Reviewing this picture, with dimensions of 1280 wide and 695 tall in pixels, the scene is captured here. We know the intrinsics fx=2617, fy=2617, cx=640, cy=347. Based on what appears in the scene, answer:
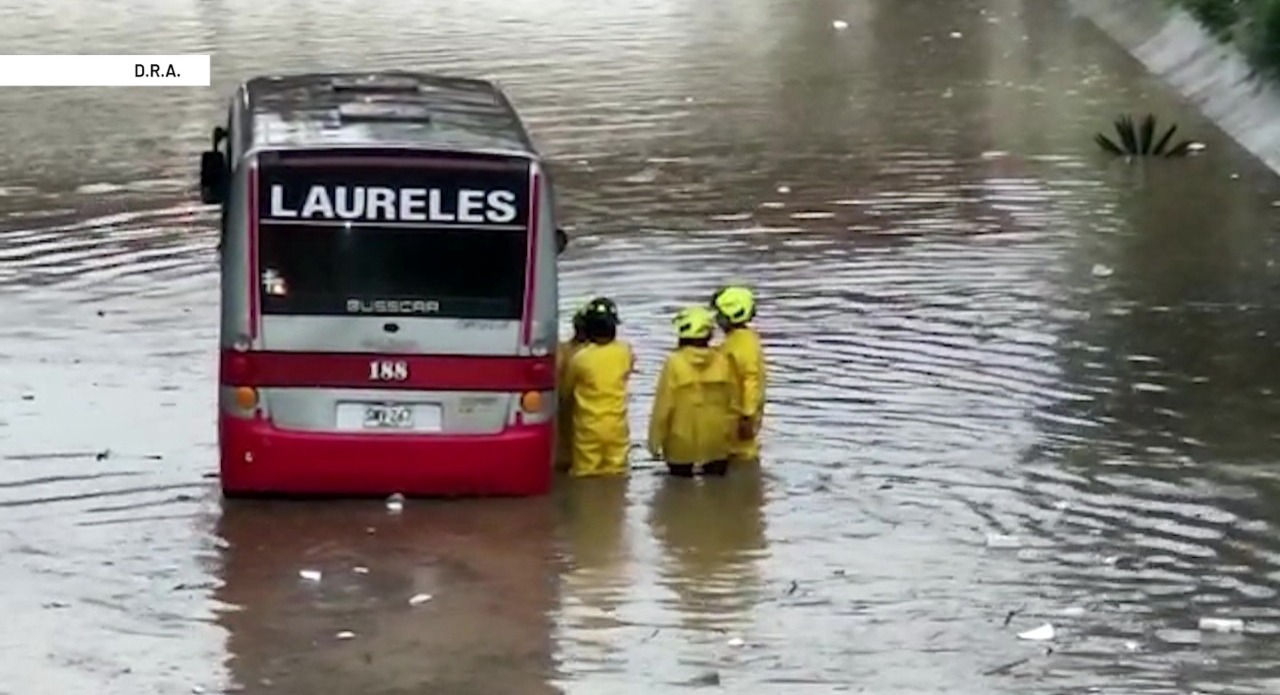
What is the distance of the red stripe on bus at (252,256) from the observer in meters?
13.0

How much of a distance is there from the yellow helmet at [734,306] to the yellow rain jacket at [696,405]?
9.0 inches

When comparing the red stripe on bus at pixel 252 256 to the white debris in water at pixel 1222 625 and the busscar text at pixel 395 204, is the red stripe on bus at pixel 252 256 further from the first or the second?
the white debris in water at pixel 1222 625

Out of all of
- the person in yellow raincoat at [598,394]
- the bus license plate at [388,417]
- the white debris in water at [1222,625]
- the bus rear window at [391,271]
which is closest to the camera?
the white debris in water at [1222,625]

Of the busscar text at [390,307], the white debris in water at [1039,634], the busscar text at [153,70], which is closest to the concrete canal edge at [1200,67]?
the busscar text at [153,70]

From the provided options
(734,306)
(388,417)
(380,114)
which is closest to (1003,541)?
(734,306)

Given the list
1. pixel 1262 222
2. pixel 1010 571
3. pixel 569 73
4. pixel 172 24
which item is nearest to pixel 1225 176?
pixel 1262 222

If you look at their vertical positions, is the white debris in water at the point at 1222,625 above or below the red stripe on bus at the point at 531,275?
below

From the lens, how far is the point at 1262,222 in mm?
21484

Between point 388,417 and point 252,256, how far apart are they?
109 centimetres

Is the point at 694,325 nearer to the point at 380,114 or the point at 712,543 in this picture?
the point at 712,543

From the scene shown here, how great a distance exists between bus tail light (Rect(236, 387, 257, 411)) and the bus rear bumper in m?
0.08

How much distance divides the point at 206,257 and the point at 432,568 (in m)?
8.06

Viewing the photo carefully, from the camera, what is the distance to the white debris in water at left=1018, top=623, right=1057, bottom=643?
11219 mm

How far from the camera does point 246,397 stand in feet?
43.2
